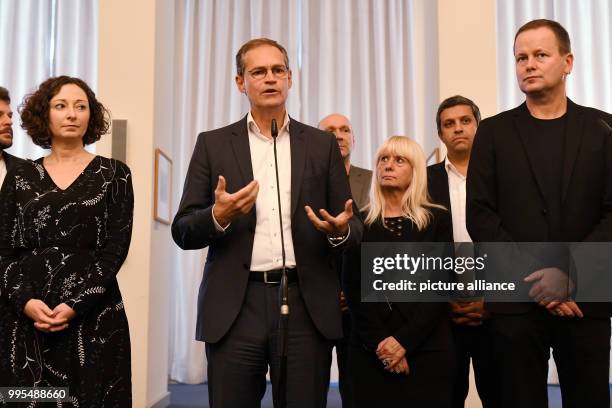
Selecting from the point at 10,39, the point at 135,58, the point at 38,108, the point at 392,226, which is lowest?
the point at 392,226

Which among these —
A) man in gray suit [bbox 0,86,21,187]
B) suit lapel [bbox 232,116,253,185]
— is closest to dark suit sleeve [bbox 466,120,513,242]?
suit lapel [bbox 232,116,253,185]

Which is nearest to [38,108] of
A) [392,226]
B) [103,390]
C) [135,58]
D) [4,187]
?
[4,187]

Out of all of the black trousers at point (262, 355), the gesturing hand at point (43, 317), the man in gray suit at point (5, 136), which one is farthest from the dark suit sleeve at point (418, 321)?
the man in gray suit at point (5, 136)

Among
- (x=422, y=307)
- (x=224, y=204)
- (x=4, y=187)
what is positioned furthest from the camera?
(x=422, y=307)

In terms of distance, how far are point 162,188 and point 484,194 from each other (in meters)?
3.14

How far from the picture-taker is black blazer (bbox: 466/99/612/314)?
94.6 inches

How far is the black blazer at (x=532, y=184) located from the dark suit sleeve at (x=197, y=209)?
2.98 ft

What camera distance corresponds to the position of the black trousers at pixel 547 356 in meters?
2.29

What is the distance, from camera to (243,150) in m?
2.40

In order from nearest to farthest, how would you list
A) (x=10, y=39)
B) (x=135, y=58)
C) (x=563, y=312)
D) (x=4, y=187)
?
1. (x=563, y=312)
2. (x=4, y=187)
3. (x=135, y=58)
4. (x=10, y=39)

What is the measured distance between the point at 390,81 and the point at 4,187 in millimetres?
4438

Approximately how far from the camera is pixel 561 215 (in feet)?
7.89

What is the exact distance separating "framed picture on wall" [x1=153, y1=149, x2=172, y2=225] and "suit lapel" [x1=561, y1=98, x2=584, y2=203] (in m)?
3.12

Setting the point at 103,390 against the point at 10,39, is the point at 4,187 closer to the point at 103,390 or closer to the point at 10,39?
the point at 103,390
